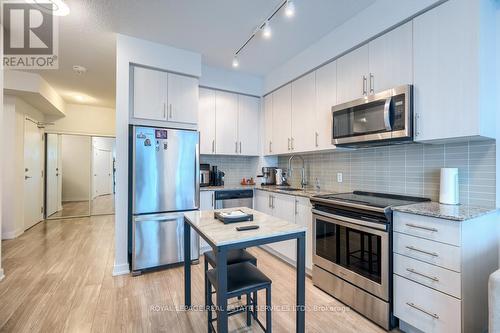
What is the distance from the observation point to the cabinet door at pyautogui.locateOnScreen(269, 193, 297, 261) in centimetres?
283

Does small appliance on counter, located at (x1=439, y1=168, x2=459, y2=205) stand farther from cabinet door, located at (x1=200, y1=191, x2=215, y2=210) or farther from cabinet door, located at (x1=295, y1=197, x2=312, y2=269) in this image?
cabinet door, located at (x1=200, y1=191, x2=215, y2=210)

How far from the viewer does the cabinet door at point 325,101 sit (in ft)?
8.63

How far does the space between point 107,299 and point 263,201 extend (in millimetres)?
2096

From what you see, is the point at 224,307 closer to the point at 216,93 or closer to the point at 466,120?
the point at 466,120

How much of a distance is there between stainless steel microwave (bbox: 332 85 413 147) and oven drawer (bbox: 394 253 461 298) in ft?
3.14

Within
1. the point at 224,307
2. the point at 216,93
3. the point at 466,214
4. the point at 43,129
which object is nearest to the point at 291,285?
the point at 224,307

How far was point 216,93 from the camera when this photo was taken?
3.64m

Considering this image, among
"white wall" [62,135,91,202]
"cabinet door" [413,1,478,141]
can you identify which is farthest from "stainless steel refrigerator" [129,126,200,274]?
"white wall" [62,135,91,202]

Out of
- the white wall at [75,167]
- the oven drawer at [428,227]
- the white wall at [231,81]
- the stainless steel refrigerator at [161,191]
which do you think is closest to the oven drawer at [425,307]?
the oven drawer at [428,227]

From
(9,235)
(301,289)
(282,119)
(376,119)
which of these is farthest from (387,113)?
(9,235)

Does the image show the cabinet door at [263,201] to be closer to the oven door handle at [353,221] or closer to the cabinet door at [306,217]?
the cabinet door at [306,217]

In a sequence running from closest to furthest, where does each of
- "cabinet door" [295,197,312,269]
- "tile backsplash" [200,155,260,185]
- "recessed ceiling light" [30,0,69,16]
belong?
"recessed ceiling light" [30,0,69,16], "cabinet door" [295,197,312,269], "tile backsplash" [200,155,260,185]

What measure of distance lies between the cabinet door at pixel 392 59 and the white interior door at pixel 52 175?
258 inches

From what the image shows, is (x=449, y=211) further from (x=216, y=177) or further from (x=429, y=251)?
(x=216, y=177)
